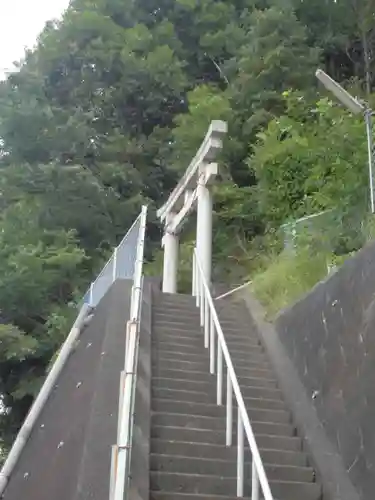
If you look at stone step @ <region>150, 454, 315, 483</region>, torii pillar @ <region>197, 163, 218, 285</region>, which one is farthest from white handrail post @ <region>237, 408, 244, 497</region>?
torii pillar @ <region>197, 163, 218, 285</region>

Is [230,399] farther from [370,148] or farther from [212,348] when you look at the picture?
[370,148]

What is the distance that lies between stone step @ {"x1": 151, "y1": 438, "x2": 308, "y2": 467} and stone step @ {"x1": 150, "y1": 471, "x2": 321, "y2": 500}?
29 centimetres

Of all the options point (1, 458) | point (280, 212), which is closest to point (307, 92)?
point (280, 212)

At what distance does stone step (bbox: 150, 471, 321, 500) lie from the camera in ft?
15.5

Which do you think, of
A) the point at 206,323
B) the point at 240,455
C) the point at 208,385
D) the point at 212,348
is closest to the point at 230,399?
the point at 240,455

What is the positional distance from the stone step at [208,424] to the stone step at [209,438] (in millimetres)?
106

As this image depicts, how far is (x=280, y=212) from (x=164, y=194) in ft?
20.0

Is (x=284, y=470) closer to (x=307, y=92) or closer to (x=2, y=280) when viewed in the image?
(x=2, y=280)

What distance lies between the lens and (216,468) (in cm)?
502

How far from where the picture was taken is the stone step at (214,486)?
4.72m

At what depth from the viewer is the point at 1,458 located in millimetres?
11805

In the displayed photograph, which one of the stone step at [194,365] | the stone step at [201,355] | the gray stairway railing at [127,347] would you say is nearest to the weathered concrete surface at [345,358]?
the stone step at [194,365]

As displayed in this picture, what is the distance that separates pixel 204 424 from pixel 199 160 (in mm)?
5358

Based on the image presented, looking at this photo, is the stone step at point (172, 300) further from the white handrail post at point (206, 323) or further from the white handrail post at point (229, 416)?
the white handrail post at point (229, 416)
